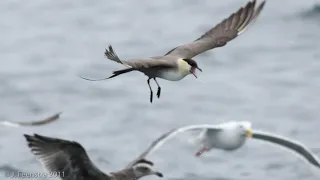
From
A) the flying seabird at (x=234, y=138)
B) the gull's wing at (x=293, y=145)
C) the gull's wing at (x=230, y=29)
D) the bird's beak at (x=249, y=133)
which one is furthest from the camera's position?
the bird's beak at (x=249, y=133)

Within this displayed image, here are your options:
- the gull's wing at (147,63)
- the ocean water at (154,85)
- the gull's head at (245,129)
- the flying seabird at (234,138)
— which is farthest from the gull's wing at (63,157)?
the ocean water at (154,85)

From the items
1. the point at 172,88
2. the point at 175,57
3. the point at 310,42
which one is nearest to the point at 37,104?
the point at 172,88

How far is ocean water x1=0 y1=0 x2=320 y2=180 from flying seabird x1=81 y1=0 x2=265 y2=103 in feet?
12.9

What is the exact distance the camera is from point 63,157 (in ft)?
40.8

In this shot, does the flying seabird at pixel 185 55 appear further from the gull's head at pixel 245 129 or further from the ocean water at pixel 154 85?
the ocean water at pixel 154 85

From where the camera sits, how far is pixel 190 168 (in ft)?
59.9

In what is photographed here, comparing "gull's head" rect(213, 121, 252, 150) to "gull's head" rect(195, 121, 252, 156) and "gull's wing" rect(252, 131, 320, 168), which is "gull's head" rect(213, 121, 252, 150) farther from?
"gull's wing" rect(252, 131, 320, 168)

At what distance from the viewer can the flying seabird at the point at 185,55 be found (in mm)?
11656

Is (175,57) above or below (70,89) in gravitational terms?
below

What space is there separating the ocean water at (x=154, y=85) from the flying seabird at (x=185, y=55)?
3917mm

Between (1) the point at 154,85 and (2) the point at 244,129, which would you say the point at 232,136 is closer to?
(2) the point at 244,129

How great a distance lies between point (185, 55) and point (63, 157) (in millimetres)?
1637

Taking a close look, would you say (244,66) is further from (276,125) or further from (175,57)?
(175,57)

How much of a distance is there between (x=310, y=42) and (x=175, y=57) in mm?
11765
